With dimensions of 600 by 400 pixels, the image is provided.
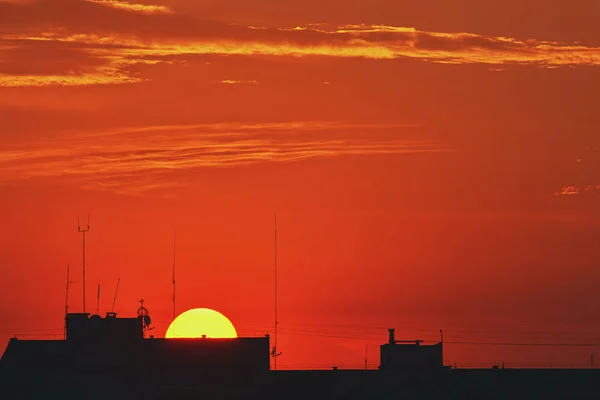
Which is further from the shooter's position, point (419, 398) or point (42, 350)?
point (42, 350)

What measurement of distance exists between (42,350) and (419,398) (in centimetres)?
2753

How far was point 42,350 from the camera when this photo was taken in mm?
114188

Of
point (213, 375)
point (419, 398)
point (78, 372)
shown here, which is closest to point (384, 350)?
point (419, 398)

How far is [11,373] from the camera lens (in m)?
112

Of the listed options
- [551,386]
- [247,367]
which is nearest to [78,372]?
[247,367]

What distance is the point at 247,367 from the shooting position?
116m

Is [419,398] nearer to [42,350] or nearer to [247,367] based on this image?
[247,367]

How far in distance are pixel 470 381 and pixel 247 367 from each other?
55.0ft

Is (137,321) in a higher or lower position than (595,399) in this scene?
higher

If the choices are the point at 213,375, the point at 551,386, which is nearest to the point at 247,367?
the point at 213,375

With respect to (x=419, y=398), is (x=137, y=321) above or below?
above

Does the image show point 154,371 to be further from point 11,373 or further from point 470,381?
point 470,381

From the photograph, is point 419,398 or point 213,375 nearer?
point 419,398

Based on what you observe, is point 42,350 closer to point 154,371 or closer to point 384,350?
point 154,371
